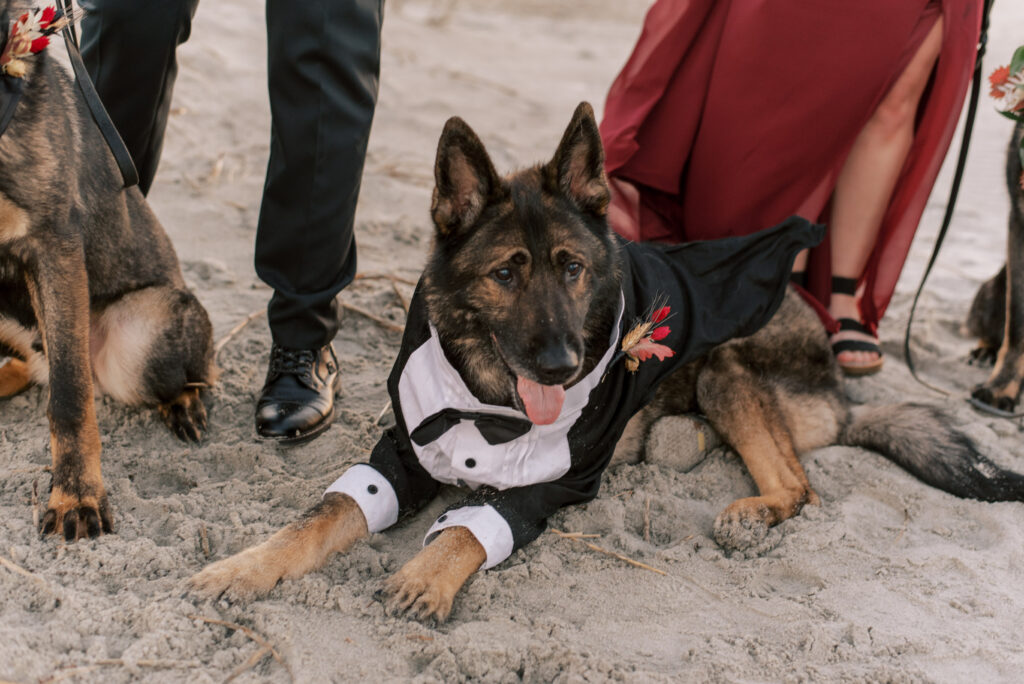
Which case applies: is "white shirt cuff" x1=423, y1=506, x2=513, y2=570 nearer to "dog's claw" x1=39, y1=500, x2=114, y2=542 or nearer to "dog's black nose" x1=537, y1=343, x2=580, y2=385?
"dog's black nose" x1=537, y1=343, x2=580, y2=385

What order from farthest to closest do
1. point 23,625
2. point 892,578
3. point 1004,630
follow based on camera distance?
point 892,578, point 1004,630, point 23,625

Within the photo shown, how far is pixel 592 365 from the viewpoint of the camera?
274cm

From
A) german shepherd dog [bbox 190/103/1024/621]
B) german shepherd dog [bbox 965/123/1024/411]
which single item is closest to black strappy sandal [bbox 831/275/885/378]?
german shepherd dog [bbox 965/123/1024/411]

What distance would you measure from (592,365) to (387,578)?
36.0 inches

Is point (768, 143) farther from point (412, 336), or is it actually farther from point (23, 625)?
point (23, 625)

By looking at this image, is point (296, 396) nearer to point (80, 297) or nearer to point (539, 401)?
point (80, 297)

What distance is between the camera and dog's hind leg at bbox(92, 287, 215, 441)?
2955mm

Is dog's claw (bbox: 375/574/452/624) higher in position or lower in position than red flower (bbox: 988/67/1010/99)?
lower

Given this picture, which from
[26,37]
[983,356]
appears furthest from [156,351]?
[983,356]

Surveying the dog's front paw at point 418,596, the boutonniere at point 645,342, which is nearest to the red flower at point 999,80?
the boutonniere at point 645,342

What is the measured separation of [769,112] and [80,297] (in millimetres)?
2999

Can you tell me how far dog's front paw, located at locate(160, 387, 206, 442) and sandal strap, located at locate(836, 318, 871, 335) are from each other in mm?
2915

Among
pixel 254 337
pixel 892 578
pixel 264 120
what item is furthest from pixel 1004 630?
pixel 264 120

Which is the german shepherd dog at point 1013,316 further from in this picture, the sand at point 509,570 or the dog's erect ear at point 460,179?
the dog's erect ear at point 460,179
